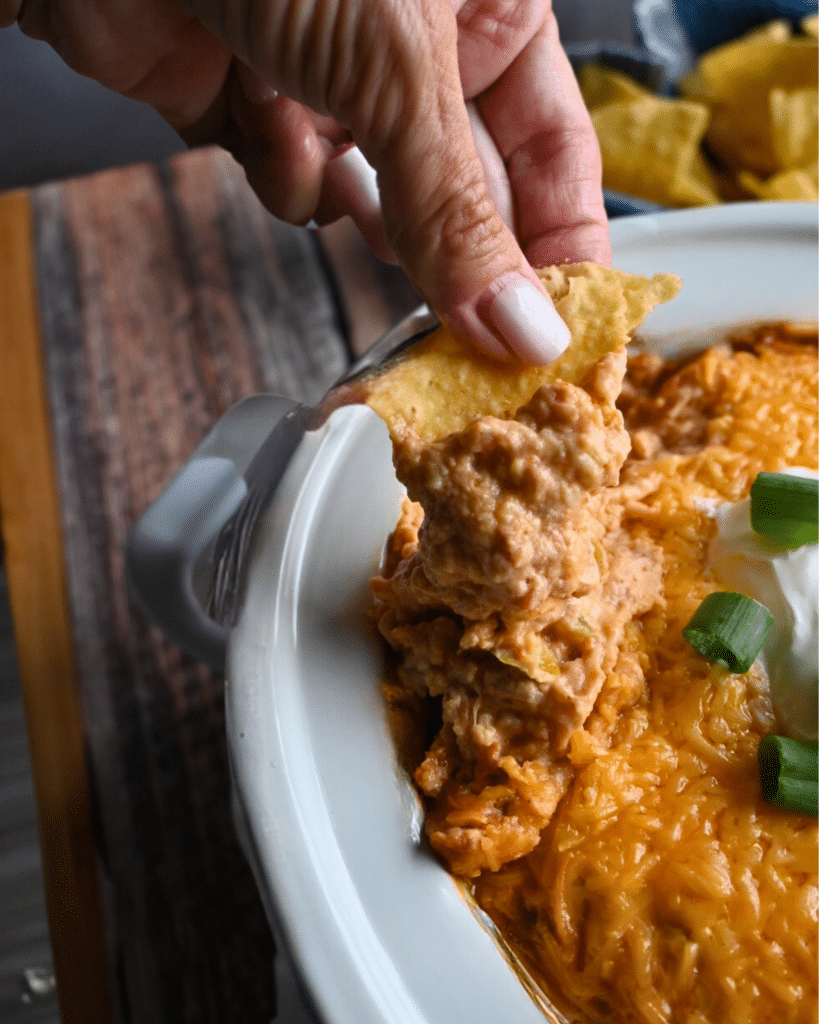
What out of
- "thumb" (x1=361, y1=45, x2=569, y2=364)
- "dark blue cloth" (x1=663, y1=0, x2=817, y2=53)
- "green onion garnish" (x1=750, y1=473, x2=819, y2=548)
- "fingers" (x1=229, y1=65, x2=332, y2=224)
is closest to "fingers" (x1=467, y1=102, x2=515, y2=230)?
"fingers" (x1=229, y1=65, x2=332, y2=224)

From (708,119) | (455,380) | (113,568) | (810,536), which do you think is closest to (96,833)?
(113,568)

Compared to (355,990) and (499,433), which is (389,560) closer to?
(499,433)

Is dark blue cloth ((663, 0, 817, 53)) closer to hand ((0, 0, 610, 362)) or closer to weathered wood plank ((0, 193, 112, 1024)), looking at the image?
hand ((0, 0, 610, 362))

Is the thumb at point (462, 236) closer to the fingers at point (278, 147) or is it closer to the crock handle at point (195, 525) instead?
the crock handle at point (195, 525)

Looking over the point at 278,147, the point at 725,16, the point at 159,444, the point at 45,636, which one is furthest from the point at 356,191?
the point at 725,16

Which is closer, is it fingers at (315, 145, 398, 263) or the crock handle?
the crock handle

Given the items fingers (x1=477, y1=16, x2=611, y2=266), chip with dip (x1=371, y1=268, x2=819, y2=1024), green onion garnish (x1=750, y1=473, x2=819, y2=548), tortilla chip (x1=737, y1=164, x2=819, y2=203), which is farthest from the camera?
tortilla chip (x1=737, y1=164, x2=819, y2=203)

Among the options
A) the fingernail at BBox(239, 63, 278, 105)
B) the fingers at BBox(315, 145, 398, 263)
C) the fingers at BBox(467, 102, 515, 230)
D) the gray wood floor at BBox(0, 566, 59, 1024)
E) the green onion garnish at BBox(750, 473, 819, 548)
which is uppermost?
the fingernail at BBox(239, 63, 278, 105)
